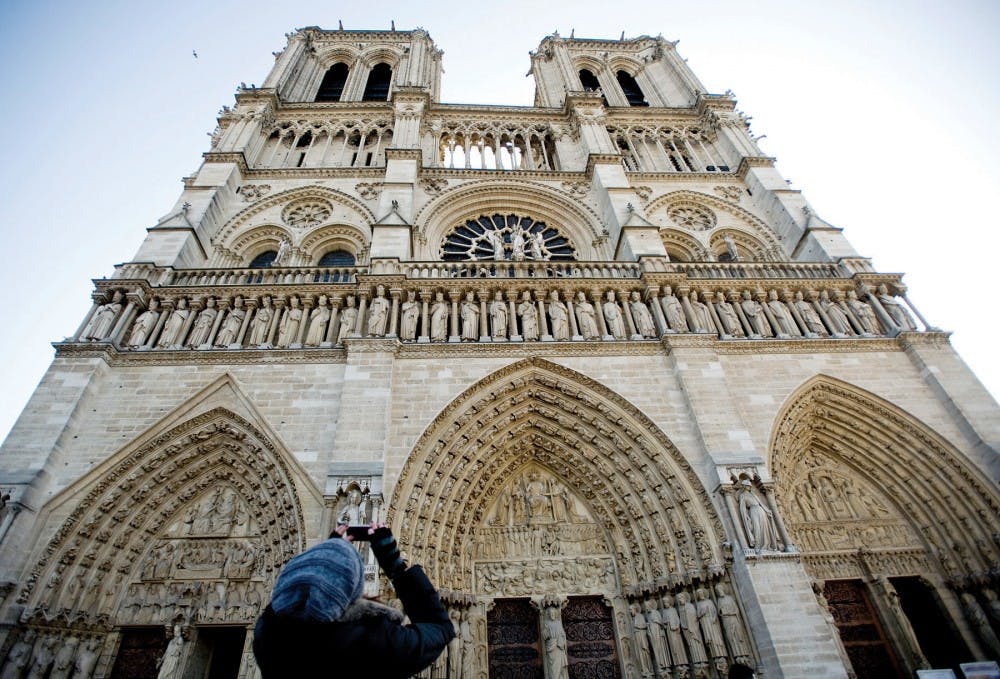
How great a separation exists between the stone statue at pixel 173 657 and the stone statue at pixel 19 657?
128 centimetres

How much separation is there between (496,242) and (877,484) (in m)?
7.90

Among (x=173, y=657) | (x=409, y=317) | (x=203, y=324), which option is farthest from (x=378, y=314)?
(x=173, y=657)

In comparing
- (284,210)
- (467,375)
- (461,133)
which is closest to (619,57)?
(461,133)

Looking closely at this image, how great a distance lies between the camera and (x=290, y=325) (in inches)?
327

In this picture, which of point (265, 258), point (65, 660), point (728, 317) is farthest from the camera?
point (265, 258)

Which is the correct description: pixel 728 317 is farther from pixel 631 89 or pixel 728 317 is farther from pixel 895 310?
pixel 631 89

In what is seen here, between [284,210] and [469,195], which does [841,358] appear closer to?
[469,195]

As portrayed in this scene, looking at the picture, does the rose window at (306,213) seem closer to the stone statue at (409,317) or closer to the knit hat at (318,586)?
the stone statue at (409,317)

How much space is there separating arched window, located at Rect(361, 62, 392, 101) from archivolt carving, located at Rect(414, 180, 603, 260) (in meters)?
6.83

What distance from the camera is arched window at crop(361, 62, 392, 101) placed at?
17156 millimetres

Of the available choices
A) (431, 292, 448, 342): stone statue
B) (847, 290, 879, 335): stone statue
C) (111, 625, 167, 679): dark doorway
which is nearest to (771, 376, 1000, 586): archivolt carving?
(847, 290, 879, 335): stone statue

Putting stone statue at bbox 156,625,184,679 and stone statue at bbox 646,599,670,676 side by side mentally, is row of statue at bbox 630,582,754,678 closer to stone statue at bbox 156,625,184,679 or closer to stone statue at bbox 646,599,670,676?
stone statue at bbox 646,599,670,676

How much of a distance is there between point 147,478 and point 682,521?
706cm

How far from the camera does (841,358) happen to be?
27.5 feet
